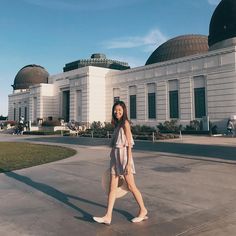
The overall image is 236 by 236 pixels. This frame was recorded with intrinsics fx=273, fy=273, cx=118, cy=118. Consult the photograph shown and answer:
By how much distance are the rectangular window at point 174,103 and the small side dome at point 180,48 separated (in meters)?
12.0

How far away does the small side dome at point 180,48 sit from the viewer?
48047 millimetres

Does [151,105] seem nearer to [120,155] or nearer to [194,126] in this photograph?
[194,126]

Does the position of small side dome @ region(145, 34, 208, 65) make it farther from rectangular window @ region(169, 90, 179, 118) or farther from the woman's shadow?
the woman's shadow

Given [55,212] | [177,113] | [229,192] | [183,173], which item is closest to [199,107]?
[177,113]

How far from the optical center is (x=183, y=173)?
8633mm

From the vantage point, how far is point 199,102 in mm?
35562

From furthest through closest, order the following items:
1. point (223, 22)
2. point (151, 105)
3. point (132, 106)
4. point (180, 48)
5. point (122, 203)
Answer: point (180, 48), point (132, 106), point (151, 105), point (223, 22), point (122, 203)

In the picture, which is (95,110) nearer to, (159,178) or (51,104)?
(51,104)

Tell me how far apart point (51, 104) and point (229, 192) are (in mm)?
55969

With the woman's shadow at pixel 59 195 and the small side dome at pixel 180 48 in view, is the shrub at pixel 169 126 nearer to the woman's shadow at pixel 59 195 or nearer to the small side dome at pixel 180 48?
the small side dome at pixel 180 48

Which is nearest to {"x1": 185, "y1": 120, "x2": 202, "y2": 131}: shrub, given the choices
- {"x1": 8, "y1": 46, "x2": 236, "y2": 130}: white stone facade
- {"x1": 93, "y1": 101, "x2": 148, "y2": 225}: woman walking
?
{"x1": 8, "y1": 46, "x2": 236, "y2": 130}: white stone facade

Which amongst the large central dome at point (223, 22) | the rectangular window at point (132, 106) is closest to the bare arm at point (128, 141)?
the large central dome at point (223, 22)

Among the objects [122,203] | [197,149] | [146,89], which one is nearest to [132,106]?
[146,89]

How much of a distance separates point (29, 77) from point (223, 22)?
54.6 meters
